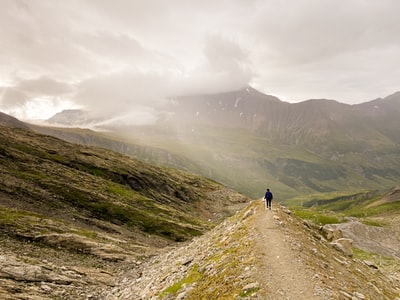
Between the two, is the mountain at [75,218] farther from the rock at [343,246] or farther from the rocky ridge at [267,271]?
the rock at [343,246]

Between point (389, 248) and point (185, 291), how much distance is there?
104 metres

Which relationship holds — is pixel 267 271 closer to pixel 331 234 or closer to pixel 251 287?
pixel 251 287

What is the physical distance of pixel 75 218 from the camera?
8156 centimetres

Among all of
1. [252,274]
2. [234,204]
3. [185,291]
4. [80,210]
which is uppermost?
[252,274]

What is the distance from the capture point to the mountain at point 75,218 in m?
42.5

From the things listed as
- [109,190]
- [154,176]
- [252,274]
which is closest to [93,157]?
[154,176]

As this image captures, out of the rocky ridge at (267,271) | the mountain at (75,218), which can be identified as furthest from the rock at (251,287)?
the mountain at (75,218)

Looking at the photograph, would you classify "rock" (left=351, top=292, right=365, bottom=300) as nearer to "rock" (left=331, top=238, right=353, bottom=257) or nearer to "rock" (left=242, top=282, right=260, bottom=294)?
"rock" (left=242, top=282, right=260, bottom=294)

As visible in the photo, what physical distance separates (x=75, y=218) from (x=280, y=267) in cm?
6887

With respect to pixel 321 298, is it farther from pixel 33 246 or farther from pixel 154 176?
pixel 154 176

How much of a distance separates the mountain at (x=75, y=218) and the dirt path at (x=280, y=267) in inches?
961

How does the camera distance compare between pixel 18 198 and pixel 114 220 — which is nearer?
pixel 18 198

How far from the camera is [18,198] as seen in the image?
264 ft

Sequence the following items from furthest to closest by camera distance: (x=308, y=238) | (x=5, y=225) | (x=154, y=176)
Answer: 1. (x=154, y=176)
2. (x=5, y=225)
3. (x=308, y=238)
